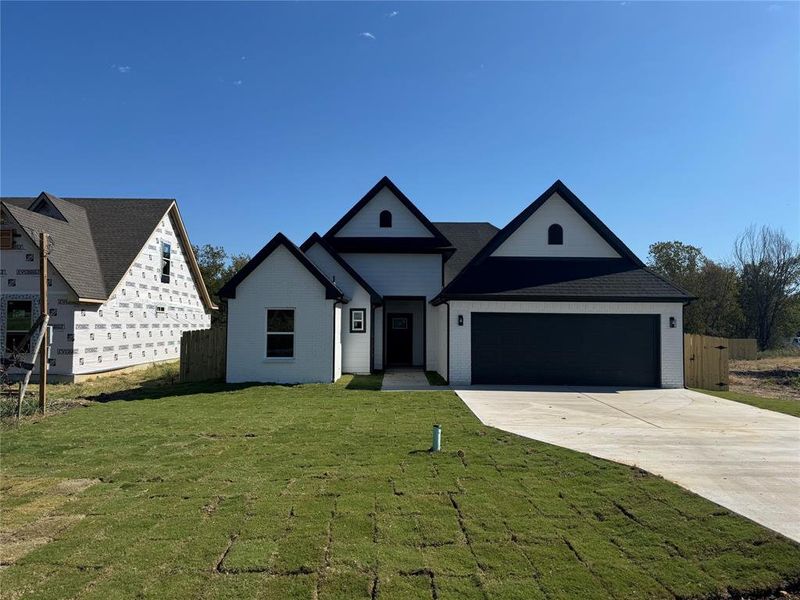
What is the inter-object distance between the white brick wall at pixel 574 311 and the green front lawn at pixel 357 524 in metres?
7.52

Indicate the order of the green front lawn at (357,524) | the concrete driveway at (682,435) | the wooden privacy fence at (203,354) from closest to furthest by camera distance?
the green front lawn at (357,524) < the concrete driveway at (682,435) < the wooden privacy fence at (203,354)

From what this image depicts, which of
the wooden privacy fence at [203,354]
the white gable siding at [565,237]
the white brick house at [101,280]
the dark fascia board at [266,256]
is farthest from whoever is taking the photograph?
the white gable siding at [565,237]

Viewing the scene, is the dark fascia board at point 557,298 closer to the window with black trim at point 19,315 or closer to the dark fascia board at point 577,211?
the dark fascia board at point 577,211

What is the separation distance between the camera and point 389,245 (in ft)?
67.0

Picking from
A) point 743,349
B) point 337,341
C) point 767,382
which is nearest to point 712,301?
point 743,349

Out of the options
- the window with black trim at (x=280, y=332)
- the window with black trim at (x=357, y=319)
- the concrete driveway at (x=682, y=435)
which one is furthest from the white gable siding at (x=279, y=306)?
the concrete driveway at (x=682, y=435)

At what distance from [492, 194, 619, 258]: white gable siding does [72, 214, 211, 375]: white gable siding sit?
50.3 feet

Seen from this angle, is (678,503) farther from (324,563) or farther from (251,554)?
(251,554)

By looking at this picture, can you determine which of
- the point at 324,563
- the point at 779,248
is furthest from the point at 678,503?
the point at 779,248

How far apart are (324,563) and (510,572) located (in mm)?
1591

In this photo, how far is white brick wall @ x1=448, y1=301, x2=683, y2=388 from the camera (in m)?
15.8

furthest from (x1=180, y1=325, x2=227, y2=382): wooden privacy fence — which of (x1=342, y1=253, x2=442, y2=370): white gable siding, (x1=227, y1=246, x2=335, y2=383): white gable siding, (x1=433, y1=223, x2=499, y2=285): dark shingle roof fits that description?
(x1=433, y1=223, x2=499, y2=285): dark shingle roof

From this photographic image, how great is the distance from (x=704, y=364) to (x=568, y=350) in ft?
16.7

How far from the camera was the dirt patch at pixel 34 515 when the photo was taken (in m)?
4.42
